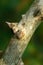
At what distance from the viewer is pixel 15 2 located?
1791 millimetres

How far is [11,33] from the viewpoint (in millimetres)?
1789

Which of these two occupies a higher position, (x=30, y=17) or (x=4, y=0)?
(x=30, y=17)

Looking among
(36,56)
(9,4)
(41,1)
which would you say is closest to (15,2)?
(9,4)

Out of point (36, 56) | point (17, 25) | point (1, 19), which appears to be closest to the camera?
point (17, 25)

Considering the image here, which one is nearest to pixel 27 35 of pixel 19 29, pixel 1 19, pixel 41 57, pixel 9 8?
pixel 19 29

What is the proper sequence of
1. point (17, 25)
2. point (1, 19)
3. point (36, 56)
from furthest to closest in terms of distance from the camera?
point (36, 56) → point (1, 19) → point (17, 25)

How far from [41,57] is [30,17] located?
1.19m

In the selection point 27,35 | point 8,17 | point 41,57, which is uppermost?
point 27,35

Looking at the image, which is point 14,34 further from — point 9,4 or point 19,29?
point 9,4

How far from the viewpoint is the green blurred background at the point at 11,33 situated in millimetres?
1791

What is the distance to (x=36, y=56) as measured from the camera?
1.94 metres

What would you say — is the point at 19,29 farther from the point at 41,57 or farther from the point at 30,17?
the point at 41,57

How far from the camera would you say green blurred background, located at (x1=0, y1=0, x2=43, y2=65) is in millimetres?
1791

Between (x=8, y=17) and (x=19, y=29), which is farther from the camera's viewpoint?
(x=8, y=17)
